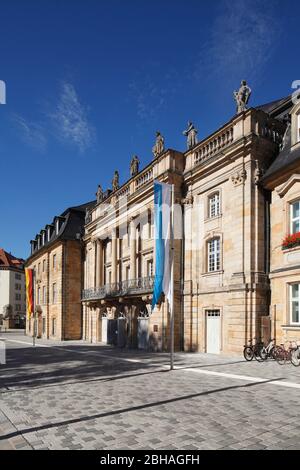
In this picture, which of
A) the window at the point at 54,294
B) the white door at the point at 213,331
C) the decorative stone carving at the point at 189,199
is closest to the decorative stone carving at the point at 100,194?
the window at the point at 54,294

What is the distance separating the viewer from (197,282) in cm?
2212

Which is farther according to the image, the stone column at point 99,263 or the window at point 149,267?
the stone column at point 99,263

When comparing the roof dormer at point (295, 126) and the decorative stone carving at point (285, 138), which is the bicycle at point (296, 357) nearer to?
the roof dormer at point (295, 126)

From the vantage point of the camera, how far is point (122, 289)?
91.9 feet

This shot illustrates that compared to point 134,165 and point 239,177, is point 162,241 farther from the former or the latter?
point 134,165

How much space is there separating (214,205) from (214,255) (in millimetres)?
2797

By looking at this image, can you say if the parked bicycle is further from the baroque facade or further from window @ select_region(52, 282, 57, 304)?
window @ select_region(52, 282, 57, 304)

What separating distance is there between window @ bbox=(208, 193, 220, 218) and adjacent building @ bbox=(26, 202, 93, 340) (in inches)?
783

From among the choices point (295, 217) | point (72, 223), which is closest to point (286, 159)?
point (295, 217)

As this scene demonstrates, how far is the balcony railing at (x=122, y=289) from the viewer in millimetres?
24828

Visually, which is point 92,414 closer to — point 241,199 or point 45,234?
point 241,199

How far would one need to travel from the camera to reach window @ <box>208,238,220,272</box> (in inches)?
838

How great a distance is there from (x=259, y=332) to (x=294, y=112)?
1042cm

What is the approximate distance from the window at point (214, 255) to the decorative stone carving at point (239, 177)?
330 centimetres
